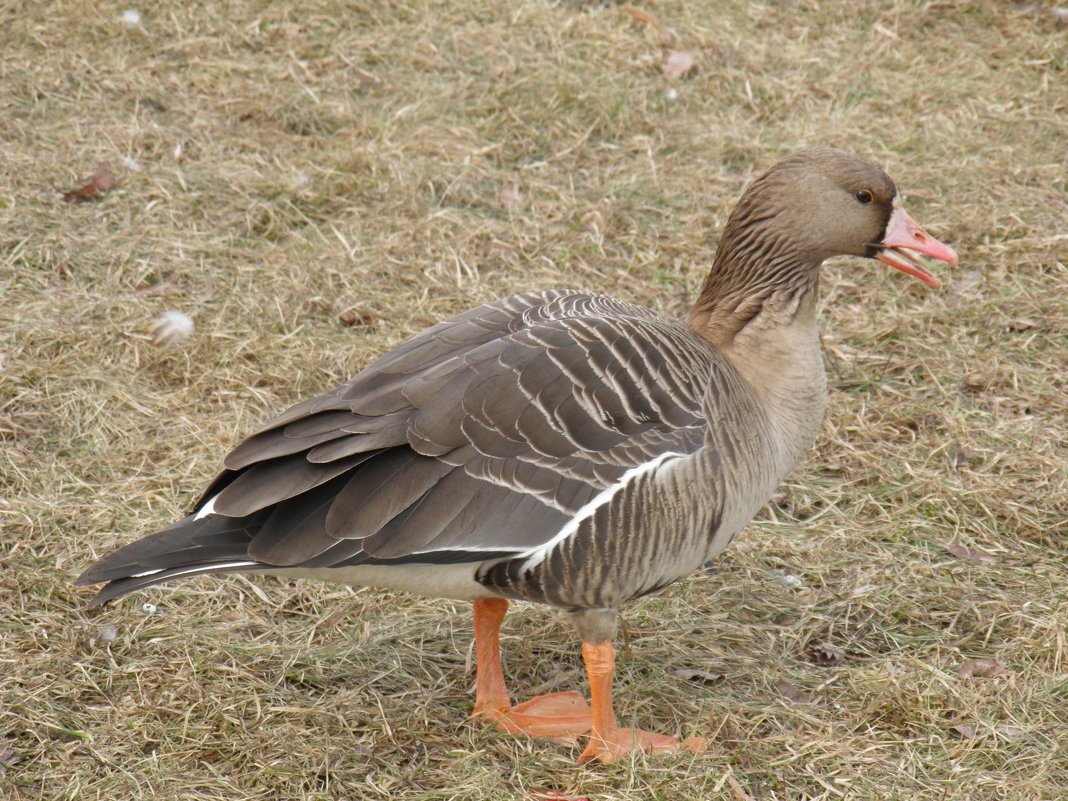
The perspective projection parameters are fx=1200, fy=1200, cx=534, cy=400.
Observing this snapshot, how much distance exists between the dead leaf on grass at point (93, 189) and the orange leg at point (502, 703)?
11.6ft

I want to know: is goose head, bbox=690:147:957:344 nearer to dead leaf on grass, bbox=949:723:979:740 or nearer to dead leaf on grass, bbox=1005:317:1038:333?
dead leaf on grass, bbox=949:723:979:740

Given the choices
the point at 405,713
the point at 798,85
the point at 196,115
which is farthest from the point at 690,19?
the point at 405,713

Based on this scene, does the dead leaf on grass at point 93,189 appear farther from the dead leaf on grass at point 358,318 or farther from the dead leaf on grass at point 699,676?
the dead leaf on grass at point 699,676

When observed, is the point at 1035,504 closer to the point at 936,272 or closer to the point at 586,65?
the point at 936,272

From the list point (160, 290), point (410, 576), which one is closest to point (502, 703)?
point (410, 576)

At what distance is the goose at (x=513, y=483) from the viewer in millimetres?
3205

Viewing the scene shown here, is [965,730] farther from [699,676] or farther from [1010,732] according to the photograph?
[699,676]

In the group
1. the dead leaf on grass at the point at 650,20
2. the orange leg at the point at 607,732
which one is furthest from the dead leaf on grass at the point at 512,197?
the orange leg at the point at 607,732

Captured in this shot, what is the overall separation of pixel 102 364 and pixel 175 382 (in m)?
0.31

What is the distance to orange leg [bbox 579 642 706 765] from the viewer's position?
349 cm

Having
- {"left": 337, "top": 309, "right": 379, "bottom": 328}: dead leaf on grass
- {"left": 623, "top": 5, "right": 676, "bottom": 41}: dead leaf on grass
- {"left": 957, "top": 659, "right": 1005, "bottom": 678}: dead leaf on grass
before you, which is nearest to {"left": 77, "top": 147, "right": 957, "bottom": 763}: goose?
{"left": 957, "top": 659, "right": 1005, "bottom": 678}: dead leaf on grass

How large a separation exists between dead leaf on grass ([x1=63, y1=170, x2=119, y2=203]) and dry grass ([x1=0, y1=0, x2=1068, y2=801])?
87 mm

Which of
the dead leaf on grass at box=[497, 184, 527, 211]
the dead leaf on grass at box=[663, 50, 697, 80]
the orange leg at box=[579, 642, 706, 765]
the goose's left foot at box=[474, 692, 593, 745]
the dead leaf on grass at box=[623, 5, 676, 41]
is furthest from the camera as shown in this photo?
the dead leaf on grass at box=[623, 5, 676, 41]

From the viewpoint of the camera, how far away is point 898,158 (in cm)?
663
